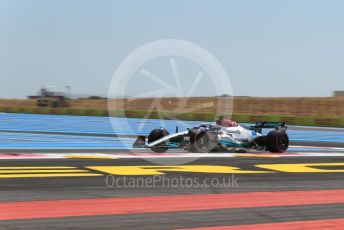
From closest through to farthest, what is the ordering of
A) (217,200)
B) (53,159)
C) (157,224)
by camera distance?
1. (157,224)
2. (217,200)
3. (53,159)

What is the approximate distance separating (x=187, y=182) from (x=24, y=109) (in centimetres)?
4722

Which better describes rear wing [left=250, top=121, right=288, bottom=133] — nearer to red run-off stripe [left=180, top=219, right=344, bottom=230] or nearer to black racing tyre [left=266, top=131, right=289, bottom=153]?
black racing tyre [left=266, top=131, right=289, bottom=153]

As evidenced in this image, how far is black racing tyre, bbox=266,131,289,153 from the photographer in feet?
58.5

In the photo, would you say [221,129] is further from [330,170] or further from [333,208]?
[333,208]

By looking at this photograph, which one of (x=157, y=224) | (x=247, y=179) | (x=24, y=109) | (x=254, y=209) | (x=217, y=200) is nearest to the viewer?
(x=157, y=224)

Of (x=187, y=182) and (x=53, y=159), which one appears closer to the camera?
(x=187, y=182)

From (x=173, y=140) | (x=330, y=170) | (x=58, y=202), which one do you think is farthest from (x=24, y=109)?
(x=58, y=202)

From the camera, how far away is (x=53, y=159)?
14.6 metres

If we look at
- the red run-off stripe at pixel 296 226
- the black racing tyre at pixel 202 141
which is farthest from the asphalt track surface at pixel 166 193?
the black racing tyre at pixel 202 141

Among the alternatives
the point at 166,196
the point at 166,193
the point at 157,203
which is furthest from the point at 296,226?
the point at 166,193

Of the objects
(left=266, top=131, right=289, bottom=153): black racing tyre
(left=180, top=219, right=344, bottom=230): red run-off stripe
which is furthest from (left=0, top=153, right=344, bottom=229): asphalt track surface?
(left=266, top=131, right=289, bottom=153): black racing tyre

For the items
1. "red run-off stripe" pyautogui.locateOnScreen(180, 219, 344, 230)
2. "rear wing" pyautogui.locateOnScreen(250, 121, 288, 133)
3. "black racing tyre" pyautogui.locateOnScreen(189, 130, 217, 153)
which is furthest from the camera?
"rear wing" pyautogui.locateOnScreen(250, 121, 288, 133)

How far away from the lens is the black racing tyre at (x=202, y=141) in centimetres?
1688

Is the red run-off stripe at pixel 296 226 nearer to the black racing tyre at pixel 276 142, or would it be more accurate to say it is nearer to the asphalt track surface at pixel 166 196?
the asphalt track surface at pixel 166 196
